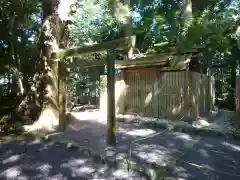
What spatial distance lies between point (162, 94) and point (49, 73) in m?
4.04

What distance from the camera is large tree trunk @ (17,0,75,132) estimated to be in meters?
6.33

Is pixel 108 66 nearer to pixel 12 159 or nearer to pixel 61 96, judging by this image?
pixel 61 96

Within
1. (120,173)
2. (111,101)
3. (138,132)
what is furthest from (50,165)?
(138,132)

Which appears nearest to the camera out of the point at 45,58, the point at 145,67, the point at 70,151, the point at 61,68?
the point at 70,151

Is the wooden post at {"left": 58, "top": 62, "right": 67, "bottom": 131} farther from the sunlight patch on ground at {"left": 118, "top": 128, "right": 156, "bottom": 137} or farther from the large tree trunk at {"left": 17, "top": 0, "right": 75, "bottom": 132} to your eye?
the sunlight patch on ground at {"left": 118, "top": 128, "right": 156, "bottom": 137}

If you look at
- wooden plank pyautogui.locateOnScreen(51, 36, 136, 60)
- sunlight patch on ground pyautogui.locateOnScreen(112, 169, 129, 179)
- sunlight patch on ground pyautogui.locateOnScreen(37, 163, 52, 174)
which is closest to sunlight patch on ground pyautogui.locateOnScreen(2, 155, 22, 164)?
sunlight patch on ground pyautogui.locateOnScreen(37, 163, 52, 174)

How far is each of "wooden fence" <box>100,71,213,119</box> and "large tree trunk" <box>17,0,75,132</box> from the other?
349 cm

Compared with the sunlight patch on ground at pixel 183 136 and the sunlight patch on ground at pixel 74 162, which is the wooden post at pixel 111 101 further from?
the sunlight patch on ground at pixel 183 136

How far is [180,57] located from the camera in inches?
300

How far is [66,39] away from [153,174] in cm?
495

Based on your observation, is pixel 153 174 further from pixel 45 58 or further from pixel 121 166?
pixel 45 58

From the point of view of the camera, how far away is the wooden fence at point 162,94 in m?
7.68

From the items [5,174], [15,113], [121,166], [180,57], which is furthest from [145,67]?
[5,174]

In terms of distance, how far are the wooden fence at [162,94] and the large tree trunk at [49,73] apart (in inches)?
137
